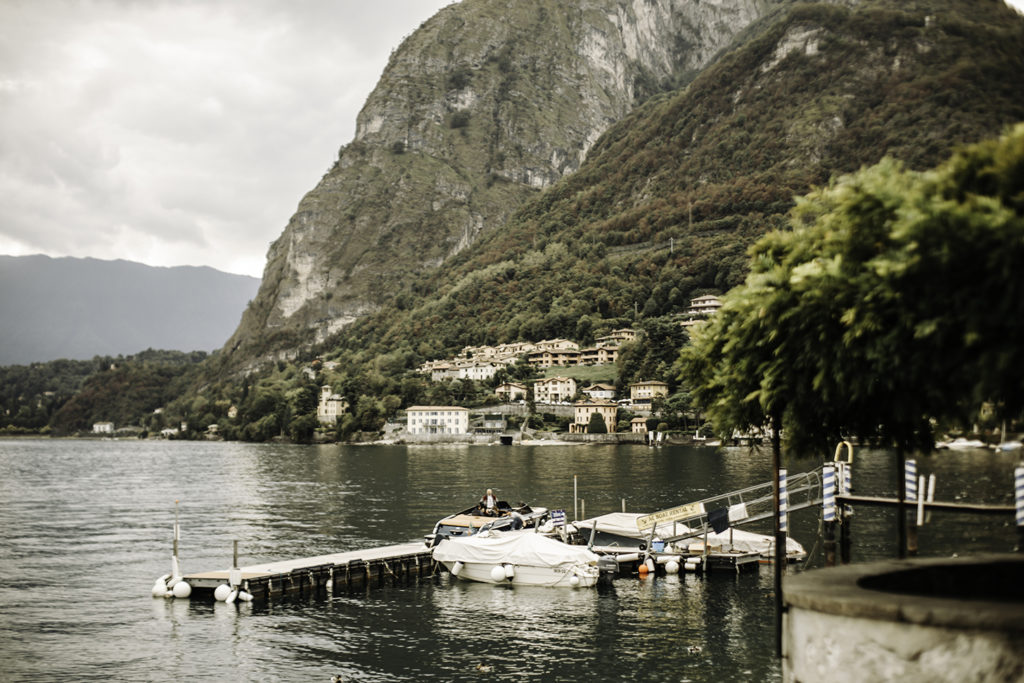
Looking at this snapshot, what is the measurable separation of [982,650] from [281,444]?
195 metres

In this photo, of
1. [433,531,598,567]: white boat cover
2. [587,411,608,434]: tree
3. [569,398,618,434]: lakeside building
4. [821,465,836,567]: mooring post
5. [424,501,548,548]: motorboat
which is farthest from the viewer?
[569,398,618,434]: lakeside building

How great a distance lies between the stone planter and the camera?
7520 mm

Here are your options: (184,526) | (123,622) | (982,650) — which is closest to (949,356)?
(982,650)

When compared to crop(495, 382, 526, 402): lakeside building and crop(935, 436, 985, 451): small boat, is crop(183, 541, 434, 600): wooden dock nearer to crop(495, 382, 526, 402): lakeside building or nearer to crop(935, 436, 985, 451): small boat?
crop(935, 436, 985, 451): small boat

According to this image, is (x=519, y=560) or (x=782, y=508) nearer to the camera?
(x=782, y=508)

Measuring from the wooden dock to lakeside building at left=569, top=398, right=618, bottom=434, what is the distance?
11806cm

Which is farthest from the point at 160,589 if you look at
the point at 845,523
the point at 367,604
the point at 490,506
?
the point at 845,523

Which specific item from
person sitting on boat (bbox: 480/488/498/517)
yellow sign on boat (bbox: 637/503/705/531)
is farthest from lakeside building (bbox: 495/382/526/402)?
yellow sign on boat (bbox: 637/503/705/531)

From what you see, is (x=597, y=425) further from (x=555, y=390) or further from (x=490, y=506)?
(x=490, y=506)

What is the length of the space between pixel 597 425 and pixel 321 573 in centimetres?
12047

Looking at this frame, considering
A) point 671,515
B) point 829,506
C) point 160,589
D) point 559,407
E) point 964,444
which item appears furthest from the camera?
point 559,407

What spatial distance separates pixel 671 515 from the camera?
37.4 meters

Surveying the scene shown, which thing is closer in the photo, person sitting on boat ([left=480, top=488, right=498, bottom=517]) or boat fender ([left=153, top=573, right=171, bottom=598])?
boat fender ([left=153, top=573, right=171, bottom=598])

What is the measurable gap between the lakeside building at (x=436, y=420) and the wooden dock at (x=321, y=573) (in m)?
130
